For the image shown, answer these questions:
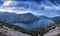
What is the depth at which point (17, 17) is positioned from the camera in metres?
1.96

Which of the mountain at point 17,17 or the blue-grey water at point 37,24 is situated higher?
the mountain at point 17,17

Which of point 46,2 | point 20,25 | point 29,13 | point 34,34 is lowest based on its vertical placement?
point 34,34

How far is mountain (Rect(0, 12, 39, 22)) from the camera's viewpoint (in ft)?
6.34

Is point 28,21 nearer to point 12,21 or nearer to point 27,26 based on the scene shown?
point 27,26

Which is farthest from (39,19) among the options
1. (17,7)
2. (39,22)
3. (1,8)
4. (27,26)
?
(1,8)

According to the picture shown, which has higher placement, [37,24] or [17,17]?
[17,17]

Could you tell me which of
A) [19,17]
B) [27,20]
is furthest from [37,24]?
[19,17]

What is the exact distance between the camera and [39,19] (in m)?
1.95

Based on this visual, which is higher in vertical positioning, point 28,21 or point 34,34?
point 28,21

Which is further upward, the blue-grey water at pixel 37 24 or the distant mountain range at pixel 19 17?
the distant mountain range at pixel 19 17

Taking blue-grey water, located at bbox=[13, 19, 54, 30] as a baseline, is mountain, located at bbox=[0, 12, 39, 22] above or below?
above

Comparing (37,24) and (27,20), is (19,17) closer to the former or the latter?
(27,20)

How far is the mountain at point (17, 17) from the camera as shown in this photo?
193 centimetres

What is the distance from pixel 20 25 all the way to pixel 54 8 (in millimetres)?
481
